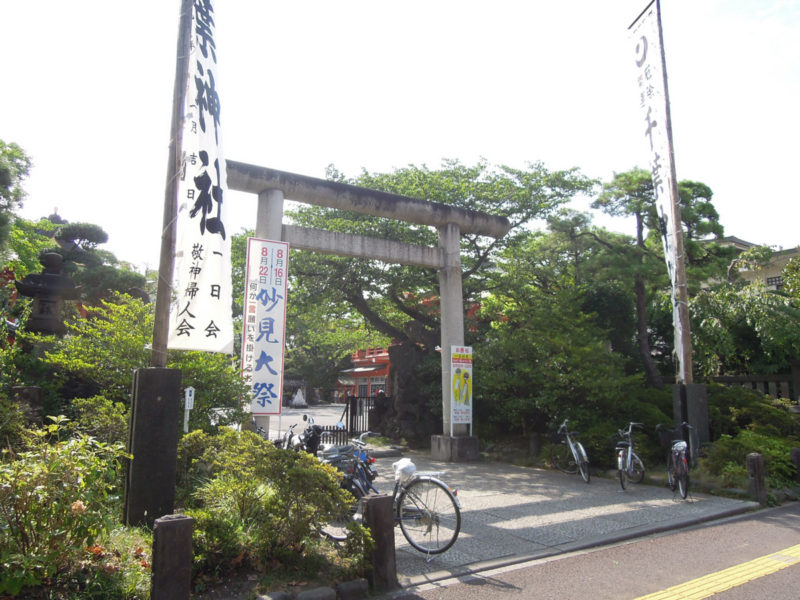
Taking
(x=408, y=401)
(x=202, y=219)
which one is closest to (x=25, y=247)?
(x=408, y=401)

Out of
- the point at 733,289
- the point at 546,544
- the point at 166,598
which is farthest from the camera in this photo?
the point at 733,289

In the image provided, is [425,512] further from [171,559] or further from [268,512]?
[171,559]

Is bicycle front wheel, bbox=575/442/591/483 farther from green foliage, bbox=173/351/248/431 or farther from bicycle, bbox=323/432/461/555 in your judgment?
green foliage, bbox=173/351/248/431

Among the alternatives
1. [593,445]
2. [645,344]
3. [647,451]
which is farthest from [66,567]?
[645,344]

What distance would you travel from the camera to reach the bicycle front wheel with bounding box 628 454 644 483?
9.60 metres

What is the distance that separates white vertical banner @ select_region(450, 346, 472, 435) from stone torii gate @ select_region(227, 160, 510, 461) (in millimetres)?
192

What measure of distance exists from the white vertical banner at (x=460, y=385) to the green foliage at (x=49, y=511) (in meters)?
9.58

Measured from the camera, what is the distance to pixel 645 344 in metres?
16.0

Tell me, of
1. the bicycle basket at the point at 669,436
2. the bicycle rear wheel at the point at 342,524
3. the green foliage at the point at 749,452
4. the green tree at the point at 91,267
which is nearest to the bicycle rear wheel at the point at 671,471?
the bicycle basket at the point at 669,436

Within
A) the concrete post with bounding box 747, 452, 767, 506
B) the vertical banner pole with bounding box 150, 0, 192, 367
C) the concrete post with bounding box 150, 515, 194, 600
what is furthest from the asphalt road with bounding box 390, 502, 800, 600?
the vertical banner pole with bounding box 150, 0, 192, 367

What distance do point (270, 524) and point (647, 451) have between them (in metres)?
9.14

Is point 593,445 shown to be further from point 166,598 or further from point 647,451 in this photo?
point 166,598

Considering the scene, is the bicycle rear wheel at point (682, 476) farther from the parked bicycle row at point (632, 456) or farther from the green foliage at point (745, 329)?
the green foliage at point (745, 329)

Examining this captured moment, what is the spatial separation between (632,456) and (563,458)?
2.20 m
